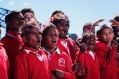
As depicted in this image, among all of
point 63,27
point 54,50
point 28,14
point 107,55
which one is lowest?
point 107,55

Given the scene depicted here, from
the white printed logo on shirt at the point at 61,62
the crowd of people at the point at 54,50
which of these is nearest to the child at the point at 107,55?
the crowd of people at the point at 54,50

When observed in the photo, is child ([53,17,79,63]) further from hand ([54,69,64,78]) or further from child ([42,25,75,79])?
hand ([54,69,64,78])

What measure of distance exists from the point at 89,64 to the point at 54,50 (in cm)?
111

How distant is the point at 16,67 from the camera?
425 cm

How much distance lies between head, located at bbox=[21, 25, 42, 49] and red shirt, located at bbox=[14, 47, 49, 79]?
79 millimetres

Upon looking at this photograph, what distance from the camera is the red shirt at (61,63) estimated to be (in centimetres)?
496

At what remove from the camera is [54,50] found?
5.04 m

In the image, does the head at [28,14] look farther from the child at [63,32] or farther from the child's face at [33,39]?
the child's face at [33,39]

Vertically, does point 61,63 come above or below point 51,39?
below

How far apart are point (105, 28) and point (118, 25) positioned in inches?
12.3

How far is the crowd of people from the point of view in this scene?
170 inches

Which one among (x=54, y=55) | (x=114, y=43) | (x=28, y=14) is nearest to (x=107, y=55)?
(x=114, y=43)

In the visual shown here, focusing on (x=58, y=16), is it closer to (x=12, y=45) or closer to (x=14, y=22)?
(x=14, y=22)

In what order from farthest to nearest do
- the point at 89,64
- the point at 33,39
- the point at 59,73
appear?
the point at 89,64, the point at 59,73, the point at 33,39
